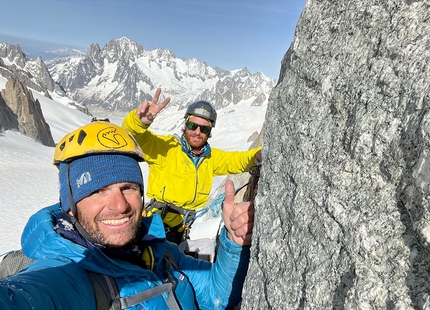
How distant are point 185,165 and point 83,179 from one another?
96.3 inches

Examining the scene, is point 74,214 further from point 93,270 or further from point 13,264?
point 93,270

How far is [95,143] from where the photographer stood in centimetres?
293

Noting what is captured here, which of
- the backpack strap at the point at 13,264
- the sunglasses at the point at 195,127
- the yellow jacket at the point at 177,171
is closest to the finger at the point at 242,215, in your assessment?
the backpack strap at the point at 13,264

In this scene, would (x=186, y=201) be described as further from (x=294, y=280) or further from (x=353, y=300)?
(x=353, y=300)

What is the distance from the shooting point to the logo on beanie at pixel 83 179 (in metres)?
2.84

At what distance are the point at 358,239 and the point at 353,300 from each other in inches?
11.9

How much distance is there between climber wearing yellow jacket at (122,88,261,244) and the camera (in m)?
5.19

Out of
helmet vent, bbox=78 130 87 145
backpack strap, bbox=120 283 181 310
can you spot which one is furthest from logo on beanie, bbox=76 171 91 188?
backpack strap, bbox=120 283 181 310

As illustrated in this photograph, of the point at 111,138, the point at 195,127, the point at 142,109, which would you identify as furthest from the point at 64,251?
the point at 195,127

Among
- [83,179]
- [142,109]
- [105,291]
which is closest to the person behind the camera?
[105,291]

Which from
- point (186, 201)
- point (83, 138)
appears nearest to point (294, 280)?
point (83, 138)

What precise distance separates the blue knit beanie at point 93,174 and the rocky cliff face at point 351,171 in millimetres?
1308

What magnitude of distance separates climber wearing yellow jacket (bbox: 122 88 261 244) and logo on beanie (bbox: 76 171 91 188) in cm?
208

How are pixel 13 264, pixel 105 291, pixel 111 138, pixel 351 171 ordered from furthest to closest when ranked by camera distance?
pixel 111 138
pixel 13 264
pixel 105 291
pixel 351 171
